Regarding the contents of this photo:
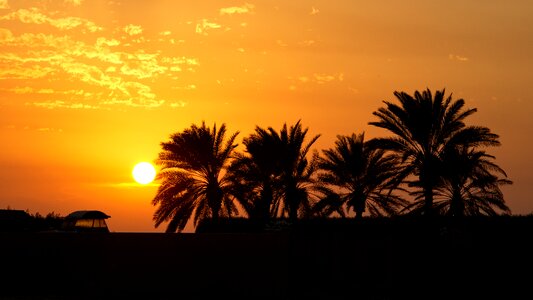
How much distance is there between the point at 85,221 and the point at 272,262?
23.9 meters

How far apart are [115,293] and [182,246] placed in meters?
2.65

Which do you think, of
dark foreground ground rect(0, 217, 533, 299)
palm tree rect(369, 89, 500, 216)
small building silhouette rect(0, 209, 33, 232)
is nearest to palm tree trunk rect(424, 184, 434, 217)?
palm tree rect(369, 89, 500, 216)

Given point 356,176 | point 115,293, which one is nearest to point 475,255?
point 115,293

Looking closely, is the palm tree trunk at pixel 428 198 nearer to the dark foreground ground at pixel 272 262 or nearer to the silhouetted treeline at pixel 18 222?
the dark foreground ground at pixel 272 262

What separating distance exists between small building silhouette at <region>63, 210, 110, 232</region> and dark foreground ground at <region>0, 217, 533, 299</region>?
19790 millimetres

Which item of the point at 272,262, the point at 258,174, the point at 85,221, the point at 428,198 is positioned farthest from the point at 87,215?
the point at 272,262

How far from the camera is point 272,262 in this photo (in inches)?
969

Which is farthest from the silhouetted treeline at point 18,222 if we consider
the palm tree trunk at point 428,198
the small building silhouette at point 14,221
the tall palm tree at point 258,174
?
the palm tree trunk at point 428,198

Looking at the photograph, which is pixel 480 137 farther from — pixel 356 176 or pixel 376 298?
pixel 376 298

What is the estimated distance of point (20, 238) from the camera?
25641 mm

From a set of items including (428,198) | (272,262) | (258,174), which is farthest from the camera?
(258,174)

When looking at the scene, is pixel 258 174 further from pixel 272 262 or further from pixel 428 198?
pixel 272 262

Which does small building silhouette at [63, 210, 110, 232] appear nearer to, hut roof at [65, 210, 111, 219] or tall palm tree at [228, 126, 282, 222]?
hut roof at [65, 210, 111, 219]

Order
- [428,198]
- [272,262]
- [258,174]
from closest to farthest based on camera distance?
[272,262] → [428,198] → [258,174]
